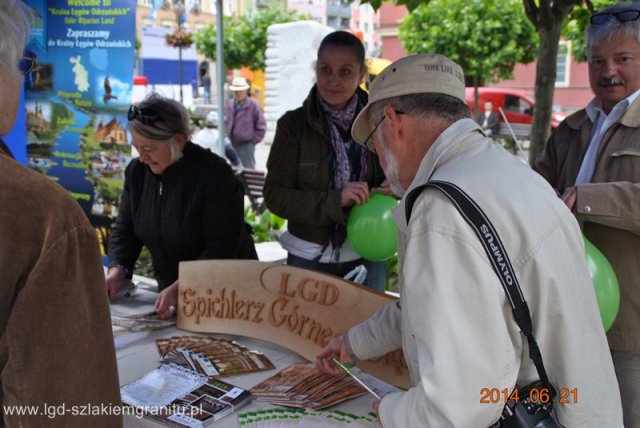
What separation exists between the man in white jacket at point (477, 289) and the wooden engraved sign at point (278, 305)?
59cm

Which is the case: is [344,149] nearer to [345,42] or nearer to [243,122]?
[345,42]

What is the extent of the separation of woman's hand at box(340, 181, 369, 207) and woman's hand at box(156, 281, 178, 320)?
30.0 inches

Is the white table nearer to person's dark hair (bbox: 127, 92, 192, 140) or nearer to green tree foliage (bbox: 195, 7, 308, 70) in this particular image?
person's dark hair (bbox: 127, 92, 192, 140)

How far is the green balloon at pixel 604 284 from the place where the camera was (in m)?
1.72

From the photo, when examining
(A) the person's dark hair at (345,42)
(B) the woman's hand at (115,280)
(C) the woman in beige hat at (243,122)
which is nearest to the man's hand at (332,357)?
(B) the woman's hand at (115,280)

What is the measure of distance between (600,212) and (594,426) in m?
0.74

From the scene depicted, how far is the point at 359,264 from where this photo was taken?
2846 mm

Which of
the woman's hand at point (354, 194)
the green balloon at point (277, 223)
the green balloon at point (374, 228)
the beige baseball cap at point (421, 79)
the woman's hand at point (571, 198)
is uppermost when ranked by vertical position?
the beige baseball cap at point (421, 79)

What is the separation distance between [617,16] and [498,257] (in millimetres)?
1315

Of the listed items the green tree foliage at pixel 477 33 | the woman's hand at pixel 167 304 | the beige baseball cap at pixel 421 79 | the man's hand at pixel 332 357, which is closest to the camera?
the beige baseball cap at pixel 421 79

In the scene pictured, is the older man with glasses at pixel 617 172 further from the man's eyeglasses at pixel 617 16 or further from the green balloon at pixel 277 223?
the green balloon at pixel 277 223

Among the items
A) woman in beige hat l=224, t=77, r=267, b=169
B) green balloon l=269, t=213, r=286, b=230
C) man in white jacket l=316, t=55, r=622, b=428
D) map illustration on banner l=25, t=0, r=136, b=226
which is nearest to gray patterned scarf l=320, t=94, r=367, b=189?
man in white jacket l=316, t=55, r=622, b=428

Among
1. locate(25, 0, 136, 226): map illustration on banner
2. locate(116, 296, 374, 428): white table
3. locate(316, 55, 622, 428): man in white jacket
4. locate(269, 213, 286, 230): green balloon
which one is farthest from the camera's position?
locate(269, 213, 286, 230): green balloon

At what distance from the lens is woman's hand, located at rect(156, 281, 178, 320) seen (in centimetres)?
236
